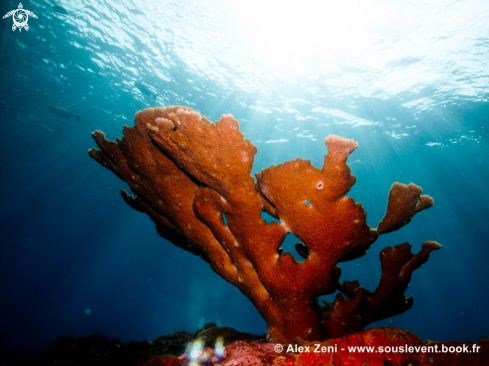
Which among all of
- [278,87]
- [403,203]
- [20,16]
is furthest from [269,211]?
[20,16]

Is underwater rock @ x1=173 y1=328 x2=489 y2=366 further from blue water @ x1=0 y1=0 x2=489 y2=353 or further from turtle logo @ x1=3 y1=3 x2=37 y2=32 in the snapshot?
turtle logo @ x1=3 y1=3 x2=37 y2=32

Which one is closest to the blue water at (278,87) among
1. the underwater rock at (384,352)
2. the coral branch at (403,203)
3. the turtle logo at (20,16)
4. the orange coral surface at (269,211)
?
the turtle logo at (20,16)

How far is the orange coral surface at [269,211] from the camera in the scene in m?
1.75

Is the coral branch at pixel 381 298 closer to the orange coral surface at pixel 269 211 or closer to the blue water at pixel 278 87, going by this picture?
the orange coral surface at pixel 269 211

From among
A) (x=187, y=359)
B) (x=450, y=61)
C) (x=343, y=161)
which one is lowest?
(x=187, y=359)

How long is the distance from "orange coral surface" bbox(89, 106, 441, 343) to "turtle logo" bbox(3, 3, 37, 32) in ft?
62.8

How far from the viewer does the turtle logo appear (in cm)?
1392

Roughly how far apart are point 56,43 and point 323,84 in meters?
19.4

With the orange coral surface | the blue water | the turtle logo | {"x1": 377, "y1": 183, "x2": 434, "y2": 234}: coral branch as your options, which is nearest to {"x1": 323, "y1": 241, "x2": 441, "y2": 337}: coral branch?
the orange coral surface

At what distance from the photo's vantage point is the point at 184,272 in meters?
71.2

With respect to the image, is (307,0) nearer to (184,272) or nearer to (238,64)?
(238,64)

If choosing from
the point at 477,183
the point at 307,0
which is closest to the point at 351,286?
the point at 307,0

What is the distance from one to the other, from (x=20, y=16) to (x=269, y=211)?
70.1ft

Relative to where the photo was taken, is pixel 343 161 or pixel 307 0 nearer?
pixel 343 161
